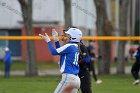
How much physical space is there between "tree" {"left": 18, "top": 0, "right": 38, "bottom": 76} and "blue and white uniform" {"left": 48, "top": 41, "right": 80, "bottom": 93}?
17.8m

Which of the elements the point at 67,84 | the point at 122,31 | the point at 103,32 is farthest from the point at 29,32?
the point at 67,84

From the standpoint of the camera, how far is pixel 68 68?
11.6 m

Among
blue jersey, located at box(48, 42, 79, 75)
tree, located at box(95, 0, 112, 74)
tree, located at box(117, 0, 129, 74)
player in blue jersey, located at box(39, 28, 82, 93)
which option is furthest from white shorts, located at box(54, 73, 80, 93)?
tree, located at box(117, 0, 129, 74)

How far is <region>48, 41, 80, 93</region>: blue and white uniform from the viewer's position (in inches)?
454

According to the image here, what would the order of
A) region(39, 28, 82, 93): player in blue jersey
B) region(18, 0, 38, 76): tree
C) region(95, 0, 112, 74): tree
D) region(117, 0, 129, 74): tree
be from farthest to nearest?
region(117, 0, 129, 74): tree < region(95, 0, 112, 74): tree < region(18, 0, 38, 76): tree < region(39, 28, 82, 93): player in blue jersey

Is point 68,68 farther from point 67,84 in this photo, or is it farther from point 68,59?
point 67,84

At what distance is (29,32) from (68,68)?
18.2 meters

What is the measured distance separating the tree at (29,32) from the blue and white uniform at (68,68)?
1783cm

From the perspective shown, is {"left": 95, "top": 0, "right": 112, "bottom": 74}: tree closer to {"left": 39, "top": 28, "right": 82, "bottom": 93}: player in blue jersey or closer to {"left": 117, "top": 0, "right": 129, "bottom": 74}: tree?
{"left": 117, "top": 0, "right": 129, "bottom": 74}: tree

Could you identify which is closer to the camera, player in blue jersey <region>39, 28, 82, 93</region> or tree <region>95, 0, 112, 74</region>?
player in blue jersey <region>39, 28, 82, 93</region>

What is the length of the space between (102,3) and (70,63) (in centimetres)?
1954

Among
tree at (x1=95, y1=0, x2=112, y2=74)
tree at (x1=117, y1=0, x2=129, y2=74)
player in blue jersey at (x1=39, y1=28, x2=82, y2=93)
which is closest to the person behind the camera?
player in blue jersey at (x1=39, y1=28, x2=82, y2=93)

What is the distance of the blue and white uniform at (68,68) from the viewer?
11.5 m

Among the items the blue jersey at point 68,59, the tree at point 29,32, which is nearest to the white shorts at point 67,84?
the blue jersey at point 68,59
